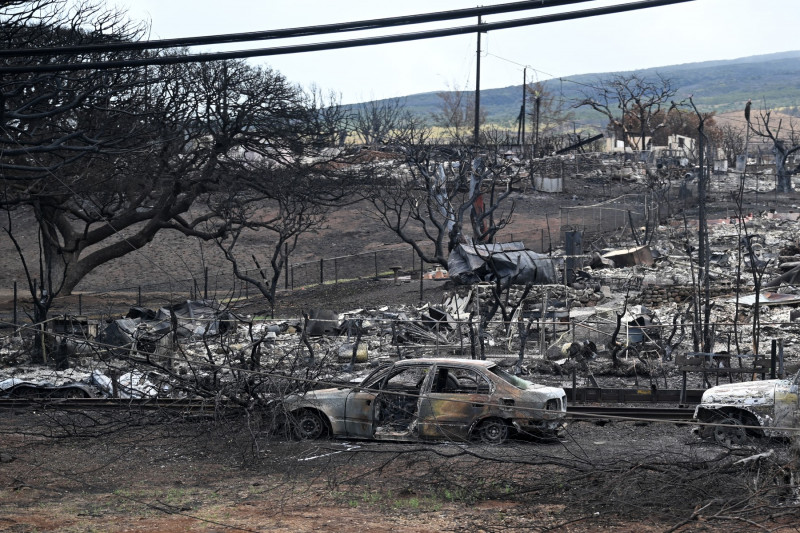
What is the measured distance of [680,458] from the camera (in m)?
11.0

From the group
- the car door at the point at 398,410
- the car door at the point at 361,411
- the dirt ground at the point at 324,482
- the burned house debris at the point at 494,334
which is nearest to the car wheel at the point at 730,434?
the dirt ground at the point at 324,482

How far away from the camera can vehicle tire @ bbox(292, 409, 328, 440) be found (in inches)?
494

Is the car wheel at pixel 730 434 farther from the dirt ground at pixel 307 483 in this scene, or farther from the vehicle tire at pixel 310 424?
the vehicle tire at pixel 310 424

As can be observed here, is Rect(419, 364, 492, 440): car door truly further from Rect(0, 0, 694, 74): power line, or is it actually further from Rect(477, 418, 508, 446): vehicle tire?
Rect(0, 0, 694, 74): power line

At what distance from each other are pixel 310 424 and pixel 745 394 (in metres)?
5.86

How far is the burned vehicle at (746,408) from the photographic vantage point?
11531 millimetres

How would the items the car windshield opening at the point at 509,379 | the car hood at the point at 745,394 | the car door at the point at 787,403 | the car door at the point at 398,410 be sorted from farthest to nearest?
the car windshield opening at the point at 509,379 < the car door at the point at 398,410 < the car hood at the point at 745,394 < the car door at the point at 787,403

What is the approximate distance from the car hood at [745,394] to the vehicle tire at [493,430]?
2.84 metres

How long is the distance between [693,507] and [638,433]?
4.52m

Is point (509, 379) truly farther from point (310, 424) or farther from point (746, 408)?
point (746, 408)

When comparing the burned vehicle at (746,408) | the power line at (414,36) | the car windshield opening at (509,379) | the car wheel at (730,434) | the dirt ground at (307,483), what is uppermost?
the power line at (414,36)

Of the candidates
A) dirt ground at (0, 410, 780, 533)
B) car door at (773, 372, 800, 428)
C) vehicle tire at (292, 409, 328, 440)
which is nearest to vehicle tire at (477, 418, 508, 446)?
dirt ground at (0, 410, 780, 533)

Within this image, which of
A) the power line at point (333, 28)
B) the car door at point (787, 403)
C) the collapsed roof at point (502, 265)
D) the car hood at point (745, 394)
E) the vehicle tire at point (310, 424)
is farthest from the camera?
the collapsed roof at point (502, 265)

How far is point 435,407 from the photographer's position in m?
12.1
